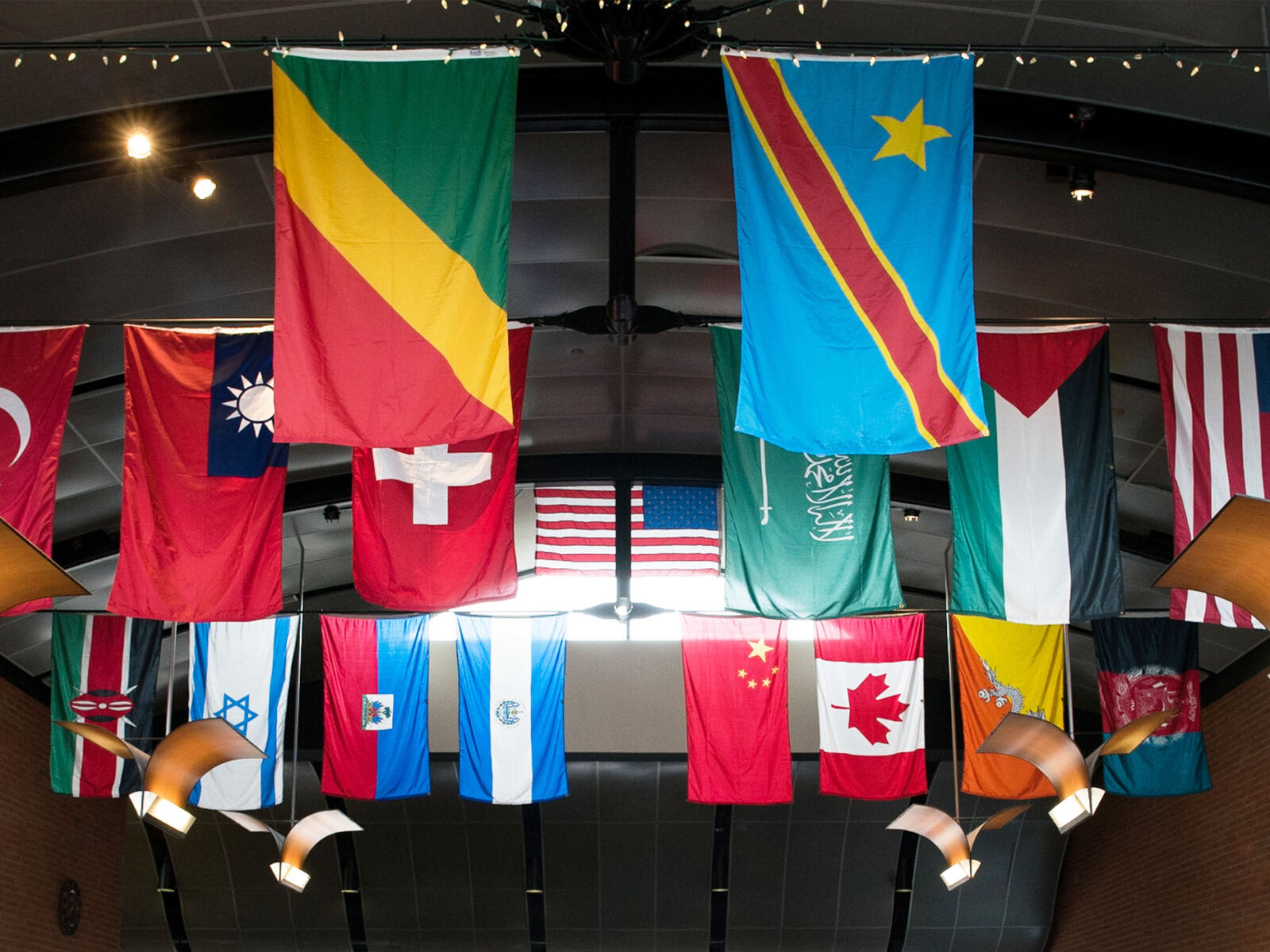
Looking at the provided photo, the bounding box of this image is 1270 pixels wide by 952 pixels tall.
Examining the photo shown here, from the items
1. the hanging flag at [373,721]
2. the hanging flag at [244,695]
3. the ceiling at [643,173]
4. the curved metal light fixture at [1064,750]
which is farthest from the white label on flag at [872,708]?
the hanging flag at [244,695]

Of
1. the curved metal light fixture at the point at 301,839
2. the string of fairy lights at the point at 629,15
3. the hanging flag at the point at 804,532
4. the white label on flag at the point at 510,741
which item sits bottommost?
the curved metal light fixture at the point at 301,839

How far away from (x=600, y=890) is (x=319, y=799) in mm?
4779

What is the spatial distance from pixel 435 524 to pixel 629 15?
387 cm

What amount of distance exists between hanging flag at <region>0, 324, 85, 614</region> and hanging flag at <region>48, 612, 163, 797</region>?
6.38m

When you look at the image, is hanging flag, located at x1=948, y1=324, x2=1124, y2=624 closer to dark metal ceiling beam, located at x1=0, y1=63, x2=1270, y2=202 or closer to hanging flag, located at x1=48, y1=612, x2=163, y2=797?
dark metal ceiling beam, located at x1=0, y1=63, x2=1270, y2=202

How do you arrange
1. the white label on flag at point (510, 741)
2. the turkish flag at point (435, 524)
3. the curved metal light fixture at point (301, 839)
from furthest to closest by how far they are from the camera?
1. the curved metal light fixture at point (301, 839)
2. the white label on flag at point (510, 741)
3. the turkish flag at point (435, 524)

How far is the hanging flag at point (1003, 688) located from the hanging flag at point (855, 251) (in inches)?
276

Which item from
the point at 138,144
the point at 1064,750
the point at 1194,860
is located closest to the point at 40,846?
the point at 138,144

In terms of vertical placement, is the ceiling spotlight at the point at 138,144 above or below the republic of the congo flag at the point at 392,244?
above

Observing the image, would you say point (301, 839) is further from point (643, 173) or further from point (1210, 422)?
point (1210, 422)

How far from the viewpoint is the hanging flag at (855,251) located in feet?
21.4

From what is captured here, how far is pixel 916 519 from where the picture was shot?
17.4 meters

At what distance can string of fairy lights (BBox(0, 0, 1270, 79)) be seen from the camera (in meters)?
7.30

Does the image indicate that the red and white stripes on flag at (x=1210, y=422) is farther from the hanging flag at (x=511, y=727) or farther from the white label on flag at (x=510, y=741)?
the white label on flag at (x=510, y=741)
